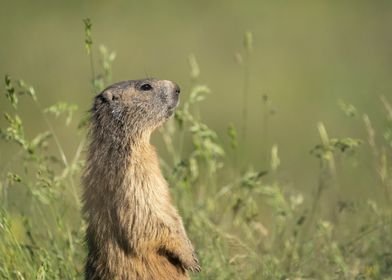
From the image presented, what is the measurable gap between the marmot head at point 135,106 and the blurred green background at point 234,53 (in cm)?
490

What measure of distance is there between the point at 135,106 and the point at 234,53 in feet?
19.6

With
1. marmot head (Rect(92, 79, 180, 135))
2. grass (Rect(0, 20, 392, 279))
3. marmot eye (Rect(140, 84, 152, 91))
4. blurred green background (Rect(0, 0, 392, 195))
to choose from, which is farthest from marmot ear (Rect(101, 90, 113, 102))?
blurred green background (Rect(0, 0, 392, 195))

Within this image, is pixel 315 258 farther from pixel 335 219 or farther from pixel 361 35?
pixel 361 35

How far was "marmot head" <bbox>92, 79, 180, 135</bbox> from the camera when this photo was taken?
5797mm

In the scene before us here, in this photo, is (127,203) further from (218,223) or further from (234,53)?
(234,53)

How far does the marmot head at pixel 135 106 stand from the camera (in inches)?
228

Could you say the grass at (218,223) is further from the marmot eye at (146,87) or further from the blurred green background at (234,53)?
the blurred green background at (234,53)

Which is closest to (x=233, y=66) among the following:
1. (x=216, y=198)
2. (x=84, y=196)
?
(x=216, y=198)

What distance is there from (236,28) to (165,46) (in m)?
1.17

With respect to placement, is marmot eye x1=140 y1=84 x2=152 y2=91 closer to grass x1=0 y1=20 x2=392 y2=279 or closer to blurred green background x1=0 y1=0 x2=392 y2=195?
grass x1=0 y1=20 x2=392 y2=279

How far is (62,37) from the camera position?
1420cm

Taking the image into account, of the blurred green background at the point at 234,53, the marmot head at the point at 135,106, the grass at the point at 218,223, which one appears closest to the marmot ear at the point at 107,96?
the marmot head at the point at 135,106

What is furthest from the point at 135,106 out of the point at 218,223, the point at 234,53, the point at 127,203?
the point at 234,53

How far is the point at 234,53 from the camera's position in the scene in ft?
38.6
